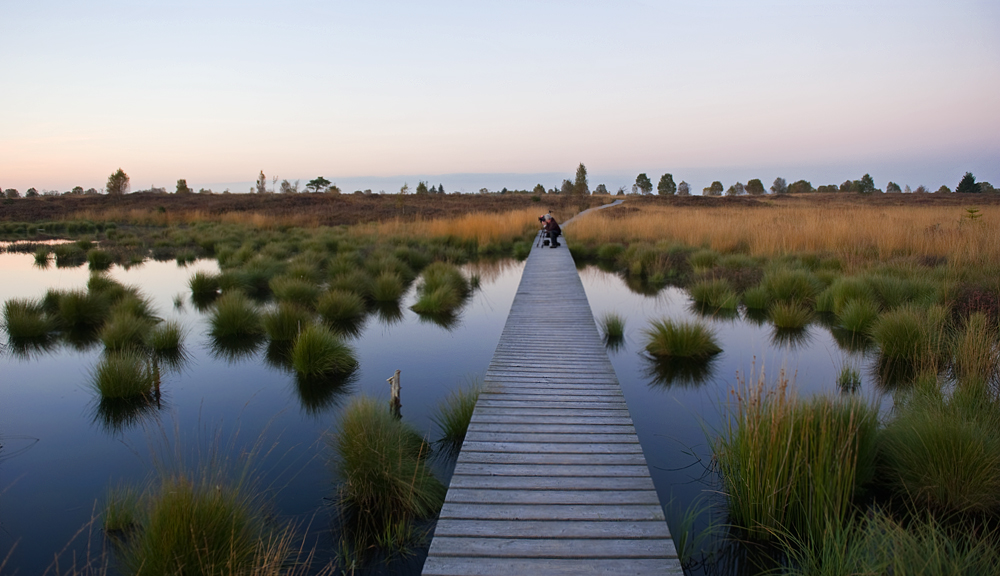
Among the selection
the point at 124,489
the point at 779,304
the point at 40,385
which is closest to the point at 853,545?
the point at 124,489

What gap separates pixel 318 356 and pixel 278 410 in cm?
93

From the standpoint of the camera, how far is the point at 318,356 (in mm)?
6641

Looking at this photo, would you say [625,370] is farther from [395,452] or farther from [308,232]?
[308,232]

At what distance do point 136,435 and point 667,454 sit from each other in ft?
16.0

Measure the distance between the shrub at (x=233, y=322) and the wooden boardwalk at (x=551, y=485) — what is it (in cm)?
435

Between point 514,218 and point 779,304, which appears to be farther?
point 514,218

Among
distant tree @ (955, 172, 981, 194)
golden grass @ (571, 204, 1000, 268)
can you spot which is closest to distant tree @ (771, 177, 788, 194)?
distant tree @ (955, 172, 981, 194)

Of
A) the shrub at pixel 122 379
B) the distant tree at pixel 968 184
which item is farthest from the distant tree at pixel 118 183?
the distant tree at pixel 968 184

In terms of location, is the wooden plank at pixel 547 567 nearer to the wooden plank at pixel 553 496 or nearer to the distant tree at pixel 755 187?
the wooden plank at pixel 553 496

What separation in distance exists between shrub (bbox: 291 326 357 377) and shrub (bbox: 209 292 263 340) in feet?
6.27

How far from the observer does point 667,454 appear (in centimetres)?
481

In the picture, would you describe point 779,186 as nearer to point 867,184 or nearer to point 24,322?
point 867,184

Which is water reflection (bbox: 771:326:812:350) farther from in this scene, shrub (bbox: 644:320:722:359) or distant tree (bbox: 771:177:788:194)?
distant tree (bbox: 771:177:788:194)

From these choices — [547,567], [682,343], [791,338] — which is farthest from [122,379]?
[791,338]
